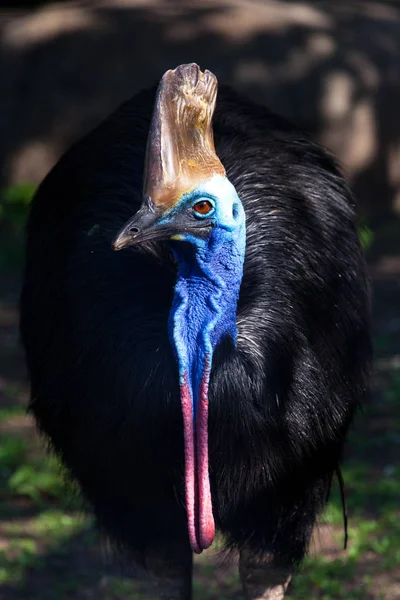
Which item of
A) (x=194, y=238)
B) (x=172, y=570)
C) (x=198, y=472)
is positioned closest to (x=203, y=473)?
(x=198, y=472)

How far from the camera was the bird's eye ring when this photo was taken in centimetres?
230

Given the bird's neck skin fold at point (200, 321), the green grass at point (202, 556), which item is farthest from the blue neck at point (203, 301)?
the green grass at point (202, 556)

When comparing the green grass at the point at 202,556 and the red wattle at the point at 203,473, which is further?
the green grass at the point at 202,556

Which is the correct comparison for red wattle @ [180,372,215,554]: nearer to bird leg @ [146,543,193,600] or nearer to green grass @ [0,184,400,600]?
bird leg @ [146,543,193,600]

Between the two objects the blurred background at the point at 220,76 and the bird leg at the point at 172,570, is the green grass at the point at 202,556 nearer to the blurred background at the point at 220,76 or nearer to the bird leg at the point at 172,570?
the bird leg at the point at 172,570

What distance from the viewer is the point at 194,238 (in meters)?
2.31

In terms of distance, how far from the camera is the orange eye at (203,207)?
7.54 ft

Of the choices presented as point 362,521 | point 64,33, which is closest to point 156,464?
point 362,521

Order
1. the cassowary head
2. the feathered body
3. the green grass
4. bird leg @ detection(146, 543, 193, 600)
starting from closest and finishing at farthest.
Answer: the cassowary head
the feathered body
bird leg @ detection(146, 543, 193, 600)
the green grass

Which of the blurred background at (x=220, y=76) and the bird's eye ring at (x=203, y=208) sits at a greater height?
the bird's eye ring at (x=203, y=208)

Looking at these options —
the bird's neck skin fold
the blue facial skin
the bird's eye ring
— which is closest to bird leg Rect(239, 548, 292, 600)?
the bird's neck skin fold

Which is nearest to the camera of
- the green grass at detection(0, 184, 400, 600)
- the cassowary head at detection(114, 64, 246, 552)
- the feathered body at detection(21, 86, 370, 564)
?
the cassowary head at detection(114, 64, 246, 552)

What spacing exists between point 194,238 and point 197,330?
0.20m

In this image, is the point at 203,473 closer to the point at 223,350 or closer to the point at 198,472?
the point at 198,472
